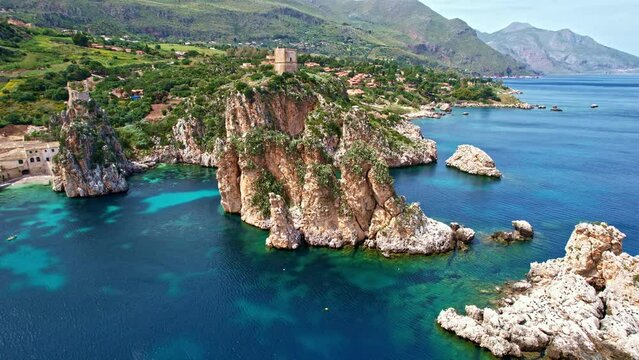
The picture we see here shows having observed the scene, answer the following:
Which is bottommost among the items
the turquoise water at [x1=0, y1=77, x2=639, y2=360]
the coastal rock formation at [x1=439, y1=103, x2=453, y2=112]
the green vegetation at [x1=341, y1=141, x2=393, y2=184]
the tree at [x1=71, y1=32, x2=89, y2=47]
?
the turquoise water at [x1=0, y1=77, x2=639, y2=360]

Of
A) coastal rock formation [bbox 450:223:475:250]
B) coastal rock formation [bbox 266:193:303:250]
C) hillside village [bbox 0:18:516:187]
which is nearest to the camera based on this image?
coastal rock formation [bbox 266:193:303:250]

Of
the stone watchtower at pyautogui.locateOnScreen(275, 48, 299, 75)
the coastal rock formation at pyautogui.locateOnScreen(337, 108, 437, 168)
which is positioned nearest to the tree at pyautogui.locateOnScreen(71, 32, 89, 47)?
the stone watchtower at pyautogui.locateOnScreen(275, 48, 299, 75)

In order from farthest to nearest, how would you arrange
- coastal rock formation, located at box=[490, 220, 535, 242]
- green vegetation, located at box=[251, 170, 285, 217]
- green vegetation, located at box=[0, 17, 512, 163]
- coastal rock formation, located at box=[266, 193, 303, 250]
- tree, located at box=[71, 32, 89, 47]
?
tree, located at box=[71, 32, 89, 47] < green vegetation, located at box=[0, 17, 512, 163] < green vegetation, located at box=[251, 170, 285, 217] < coastal rock formation, located at box=[490, 220, 535, 242] < coastal rock formation, located at box=[266, 193, 303, 250]

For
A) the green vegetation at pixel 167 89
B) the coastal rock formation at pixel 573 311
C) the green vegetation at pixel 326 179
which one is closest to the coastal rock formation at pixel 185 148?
the green vegetation at pixel 167 89

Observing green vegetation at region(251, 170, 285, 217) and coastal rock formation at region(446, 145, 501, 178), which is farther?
coastal rock formation at region(446, 145, 501, 178)

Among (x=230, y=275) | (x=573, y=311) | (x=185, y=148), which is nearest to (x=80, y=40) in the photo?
(x=185, y=148)

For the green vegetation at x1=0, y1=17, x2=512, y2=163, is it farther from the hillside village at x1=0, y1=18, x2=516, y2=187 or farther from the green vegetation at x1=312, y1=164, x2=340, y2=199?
the green vegetation at x1=312, y1=164, x2=340, y2=199

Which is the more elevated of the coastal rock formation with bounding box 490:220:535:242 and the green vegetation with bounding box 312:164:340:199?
the green vegetation with bounding box 312:164:340:199

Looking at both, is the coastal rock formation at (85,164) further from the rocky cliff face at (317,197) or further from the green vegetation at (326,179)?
the green vegetation at (326,179)
